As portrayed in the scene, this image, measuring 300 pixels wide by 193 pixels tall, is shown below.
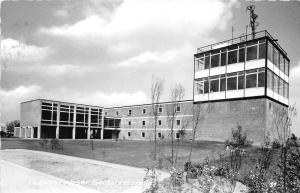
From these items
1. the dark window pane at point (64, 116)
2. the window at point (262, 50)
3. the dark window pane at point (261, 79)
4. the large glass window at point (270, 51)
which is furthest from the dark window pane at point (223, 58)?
the dark window pane at point (64, 116)

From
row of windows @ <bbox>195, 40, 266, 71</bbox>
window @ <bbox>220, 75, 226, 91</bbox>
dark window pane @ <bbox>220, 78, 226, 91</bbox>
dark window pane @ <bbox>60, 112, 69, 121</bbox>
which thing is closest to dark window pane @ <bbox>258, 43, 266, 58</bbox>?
row of windows @ <bbox>195, 40, 266, 71</bbox>

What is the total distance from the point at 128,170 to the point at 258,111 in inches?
789

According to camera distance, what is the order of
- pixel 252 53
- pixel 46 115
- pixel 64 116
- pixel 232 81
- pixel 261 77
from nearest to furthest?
pixel 261 77, pixel 252 53, pixel 232 81, pixel 46 115, pixel 64 116

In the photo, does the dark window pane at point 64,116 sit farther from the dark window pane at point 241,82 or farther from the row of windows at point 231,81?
the dark window pane at point 241,82

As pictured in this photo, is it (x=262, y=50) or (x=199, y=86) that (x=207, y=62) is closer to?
(x=199, y=86)

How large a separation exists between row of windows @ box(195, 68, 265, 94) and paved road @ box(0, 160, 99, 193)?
2413 centimetres

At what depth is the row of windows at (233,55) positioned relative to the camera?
1201 inches

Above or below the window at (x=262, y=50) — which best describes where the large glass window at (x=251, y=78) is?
below

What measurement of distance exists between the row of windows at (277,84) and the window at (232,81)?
3.43 metres

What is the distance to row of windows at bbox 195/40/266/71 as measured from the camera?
100ft

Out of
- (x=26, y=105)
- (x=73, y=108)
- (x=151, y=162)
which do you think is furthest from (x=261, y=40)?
(x=26, y=105)

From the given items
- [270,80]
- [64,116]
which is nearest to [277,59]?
[270,80]

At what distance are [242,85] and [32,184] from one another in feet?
83.2

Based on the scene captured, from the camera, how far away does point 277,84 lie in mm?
32656
